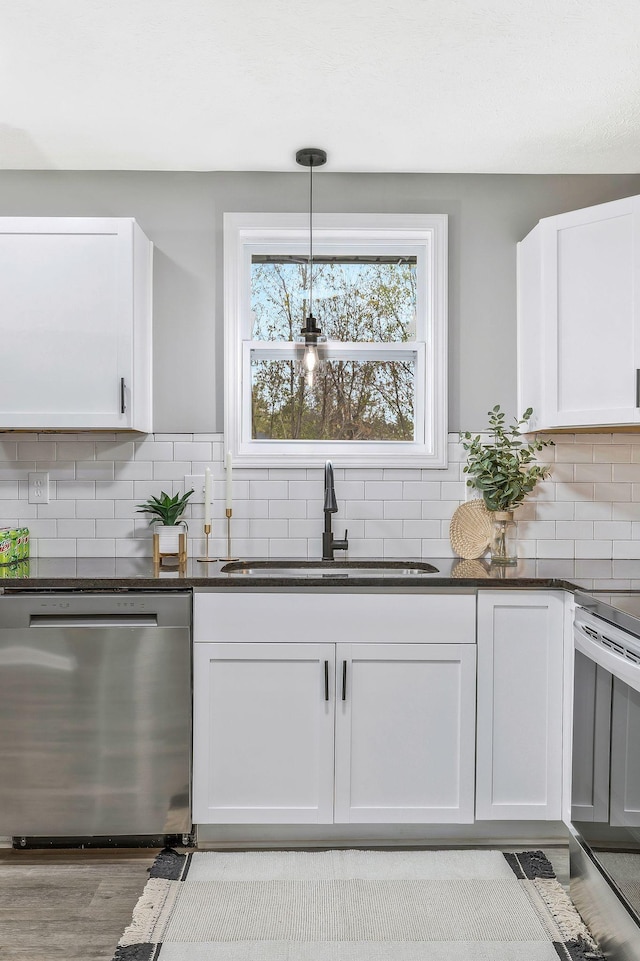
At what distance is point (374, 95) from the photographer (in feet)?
7.50

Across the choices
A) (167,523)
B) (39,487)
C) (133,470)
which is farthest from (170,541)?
(39,487)

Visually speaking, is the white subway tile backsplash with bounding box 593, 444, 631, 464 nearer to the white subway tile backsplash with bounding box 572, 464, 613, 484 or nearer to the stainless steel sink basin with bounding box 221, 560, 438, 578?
the white subway tile backsplash with bounding box 572, 464, 613, 484

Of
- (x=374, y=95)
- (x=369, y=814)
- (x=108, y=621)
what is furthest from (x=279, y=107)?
(x=369, y=814)

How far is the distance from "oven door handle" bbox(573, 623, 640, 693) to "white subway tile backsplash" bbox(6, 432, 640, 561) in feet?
2.54

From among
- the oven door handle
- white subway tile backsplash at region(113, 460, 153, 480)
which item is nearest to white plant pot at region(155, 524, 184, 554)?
white subway tile backsplash at region(113, 460, 153, 480)

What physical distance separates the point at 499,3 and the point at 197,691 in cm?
223

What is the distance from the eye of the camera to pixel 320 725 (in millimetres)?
2262

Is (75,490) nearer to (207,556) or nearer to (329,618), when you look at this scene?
(207,556)

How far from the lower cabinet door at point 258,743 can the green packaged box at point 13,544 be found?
0.90 metres

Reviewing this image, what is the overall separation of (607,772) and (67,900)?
1.62 metres

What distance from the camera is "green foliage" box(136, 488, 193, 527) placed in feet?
8.94

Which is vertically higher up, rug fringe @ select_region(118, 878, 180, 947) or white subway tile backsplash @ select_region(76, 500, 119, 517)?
white subway tile backsplash @ select_region(76, 500, 119, 517)

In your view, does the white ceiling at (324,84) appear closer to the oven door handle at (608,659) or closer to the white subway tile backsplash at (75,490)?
the white subway tile backsplash at (75,490)

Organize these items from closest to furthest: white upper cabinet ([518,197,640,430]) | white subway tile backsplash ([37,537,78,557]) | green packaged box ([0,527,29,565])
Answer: white upper cabinet ([518,197,640,430]) < green packaged box ([0,527,29,565]) < white subway tile backsplash ([37,537,78,557])
